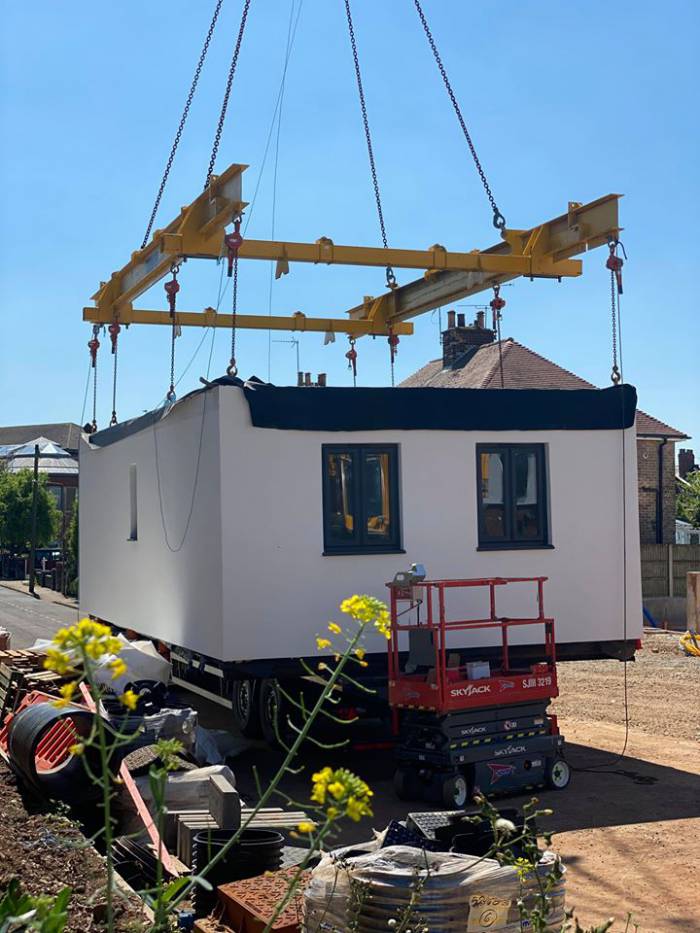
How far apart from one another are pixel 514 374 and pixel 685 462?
37.1 metres

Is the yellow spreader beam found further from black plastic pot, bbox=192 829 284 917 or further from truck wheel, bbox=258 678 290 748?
black plastic pot, bbox=192 829 284 917

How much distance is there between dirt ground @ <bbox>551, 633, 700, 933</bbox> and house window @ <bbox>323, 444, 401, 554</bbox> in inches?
135

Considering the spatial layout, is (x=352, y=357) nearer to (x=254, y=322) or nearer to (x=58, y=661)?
(x=254, y=322)

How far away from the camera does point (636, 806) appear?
36.1 feet

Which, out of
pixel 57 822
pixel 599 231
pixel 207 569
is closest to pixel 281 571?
pixel 207 569

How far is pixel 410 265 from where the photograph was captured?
1455cm

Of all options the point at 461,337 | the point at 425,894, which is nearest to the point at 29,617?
the point at 461,337

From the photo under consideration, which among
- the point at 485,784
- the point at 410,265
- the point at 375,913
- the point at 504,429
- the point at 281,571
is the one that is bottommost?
the point at 485,784

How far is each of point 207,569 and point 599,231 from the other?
612cm

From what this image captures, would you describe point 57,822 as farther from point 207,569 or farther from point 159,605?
point 159,605

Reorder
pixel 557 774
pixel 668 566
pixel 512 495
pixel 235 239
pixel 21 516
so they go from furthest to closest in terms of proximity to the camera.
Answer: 1. pixel 21 516
2. pixel 668 566
3. pixel 512 495
4. pixel 235 239
5. pixel 557 774

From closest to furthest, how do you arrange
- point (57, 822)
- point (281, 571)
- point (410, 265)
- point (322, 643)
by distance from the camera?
point (322, 643) → point (57, 822) → point (281, 571) → point (410, 265)

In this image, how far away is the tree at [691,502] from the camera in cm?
5503

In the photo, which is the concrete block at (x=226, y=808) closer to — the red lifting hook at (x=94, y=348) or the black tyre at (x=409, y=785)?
the black tyre at (x=409, y=785)
